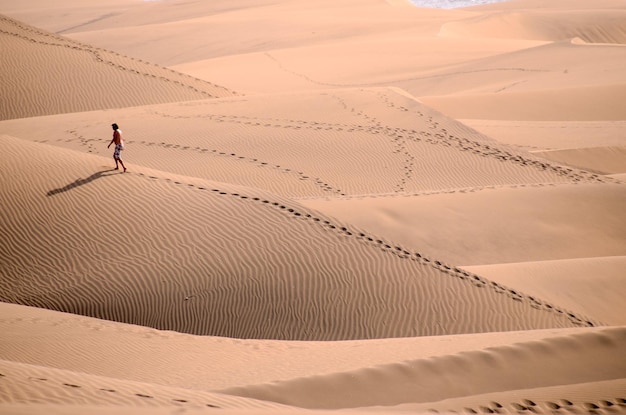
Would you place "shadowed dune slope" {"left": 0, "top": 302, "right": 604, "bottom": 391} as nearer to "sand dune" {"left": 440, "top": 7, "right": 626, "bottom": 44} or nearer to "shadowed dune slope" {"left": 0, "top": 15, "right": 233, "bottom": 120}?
"shadowed dune slope" {"left": 0, "top": 15, "right": 233, "bottom": 120}

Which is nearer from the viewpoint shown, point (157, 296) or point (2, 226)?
point (157, 296)

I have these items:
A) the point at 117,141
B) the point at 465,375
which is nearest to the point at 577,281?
the point at 465,375

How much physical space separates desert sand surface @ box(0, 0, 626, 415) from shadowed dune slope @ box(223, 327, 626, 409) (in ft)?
0.06

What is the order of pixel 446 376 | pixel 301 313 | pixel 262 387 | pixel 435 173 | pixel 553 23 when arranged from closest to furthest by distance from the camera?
pixel 262 387
pixel 446 376
pixel 301 313
pixel 435 173
pixel 553 23

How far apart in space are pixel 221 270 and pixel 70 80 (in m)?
11.7

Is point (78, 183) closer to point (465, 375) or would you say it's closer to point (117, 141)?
point (117, 141)

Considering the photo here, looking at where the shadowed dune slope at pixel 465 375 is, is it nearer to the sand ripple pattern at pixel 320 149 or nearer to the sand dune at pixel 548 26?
the sand ripple pattern at pixel 320 149

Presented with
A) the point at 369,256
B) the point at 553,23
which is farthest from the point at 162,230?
the point at 553,23

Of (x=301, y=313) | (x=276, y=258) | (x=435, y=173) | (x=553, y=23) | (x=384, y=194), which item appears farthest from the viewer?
(x=553, y=23)

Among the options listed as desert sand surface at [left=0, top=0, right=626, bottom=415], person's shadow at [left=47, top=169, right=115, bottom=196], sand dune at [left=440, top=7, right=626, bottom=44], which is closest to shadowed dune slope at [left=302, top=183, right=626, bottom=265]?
desert sand surface at [left=0, top=0, right=626, bottom=415]

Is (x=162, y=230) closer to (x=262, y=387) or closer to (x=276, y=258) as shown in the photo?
(x=276, y=258)

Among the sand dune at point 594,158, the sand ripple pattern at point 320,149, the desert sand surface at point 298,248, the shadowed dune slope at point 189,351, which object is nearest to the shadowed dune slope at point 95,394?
the desert sand surface at point 298,248

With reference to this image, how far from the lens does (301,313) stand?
26.3ft

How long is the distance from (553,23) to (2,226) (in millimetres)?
43150
